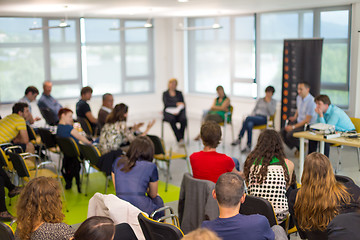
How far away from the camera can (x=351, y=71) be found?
326 inches

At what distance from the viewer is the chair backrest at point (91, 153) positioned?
5832mm

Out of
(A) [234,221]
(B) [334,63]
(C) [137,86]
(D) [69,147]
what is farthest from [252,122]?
(A) [234,221]

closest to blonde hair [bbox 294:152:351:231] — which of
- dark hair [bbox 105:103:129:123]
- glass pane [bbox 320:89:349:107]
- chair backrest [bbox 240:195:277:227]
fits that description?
chair backrest [bbox 240:195:277:227]

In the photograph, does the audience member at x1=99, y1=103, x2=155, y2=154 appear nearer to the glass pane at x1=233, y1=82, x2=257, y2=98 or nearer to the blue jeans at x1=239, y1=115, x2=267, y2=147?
the blue jeans at x1=239, y1=115, x2=267, y2=147

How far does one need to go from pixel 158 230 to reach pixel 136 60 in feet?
32.1

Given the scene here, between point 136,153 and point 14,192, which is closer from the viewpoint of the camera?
point 136,153

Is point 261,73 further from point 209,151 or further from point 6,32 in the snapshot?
point 209,151

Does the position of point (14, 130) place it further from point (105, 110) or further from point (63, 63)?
point (63, 63)

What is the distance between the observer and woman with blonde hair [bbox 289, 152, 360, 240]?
3.28 metres

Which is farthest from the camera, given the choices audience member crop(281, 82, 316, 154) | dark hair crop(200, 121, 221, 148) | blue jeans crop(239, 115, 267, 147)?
blue jeans crop(239, 115, 267, 147)

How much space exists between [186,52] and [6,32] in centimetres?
464

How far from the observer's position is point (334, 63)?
9.10 metres

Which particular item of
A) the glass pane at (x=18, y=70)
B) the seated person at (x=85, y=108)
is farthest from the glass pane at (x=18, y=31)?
the seated person at (x=85, y=108)

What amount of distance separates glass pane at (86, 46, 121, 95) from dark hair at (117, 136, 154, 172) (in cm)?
778
